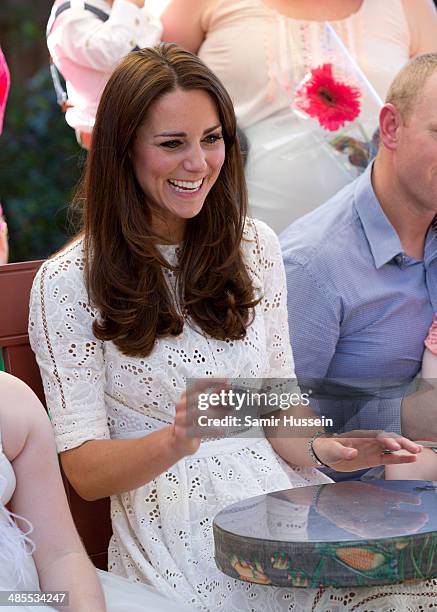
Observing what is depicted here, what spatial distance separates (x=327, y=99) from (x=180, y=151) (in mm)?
971

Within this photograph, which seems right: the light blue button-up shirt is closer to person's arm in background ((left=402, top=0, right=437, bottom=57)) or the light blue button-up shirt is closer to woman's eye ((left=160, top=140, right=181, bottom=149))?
woman's eye ((left=160, top=140, right=181, bottom=149))

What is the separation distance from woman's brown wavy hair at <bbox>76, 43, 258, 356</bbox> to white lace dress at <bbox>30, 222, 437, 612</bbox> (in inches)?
1.3

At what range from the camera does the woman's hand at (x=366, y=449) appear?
78.8 inches

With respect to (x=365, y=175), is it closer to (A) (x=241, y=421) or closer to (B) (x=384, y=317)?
(B) (x=384, y=317)

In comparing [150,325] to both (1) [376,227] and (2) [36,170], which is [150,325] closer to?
(1) [376,227]

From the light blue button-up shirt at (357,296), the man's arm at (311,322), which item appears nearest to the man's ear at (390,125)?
the light blue button-up shirt at (357,296)

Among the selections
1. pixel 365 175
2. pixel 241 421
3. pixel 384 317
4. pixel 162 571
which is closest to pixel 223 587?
pixel 162 571

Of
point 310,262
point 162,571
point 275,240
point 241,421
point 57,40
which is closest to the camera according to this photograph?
point 241,421

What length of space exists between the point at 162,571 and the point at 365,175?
1.20 metres

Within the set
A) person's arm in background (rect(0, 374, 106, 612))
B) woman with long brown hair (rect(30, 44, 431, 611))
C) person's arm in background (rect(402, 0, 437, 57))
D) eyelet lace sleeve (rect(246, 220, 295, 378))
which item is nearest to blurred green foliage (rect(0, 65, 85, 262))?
person's arm in background (rect(402, 0, 437, 57))

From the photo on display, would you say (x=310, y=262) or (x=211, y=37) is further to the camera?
(x=211, y=37)

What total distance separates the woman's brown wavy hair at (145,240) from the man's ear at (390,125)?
0.62 meters

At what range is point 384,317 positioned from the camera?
282 centimetres

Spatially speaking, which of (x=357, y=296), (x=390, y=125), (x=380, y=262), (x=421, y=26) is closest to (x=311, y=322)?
(x=357, y=296)
